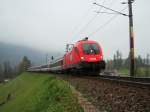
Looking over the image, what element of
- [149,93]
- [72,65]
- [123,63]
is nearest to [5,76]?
[123,63]

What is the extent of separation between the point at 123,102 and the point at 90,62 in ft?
53.2

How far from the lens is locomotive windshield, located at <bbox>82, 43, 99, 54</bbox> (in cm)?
2558

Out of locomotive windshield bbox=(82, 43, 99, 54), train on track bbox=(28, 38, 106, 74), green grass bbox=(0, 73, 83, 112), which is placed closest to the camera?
green grass bbox=(0, 73, 83, 112)

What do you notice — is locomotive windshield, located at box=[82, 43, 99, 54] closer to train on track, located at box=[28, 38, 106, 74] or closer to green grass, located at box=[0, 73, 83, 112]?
train on track, located at box=[28, 38, 106, 74]

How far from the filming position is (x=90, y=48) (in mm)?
25891

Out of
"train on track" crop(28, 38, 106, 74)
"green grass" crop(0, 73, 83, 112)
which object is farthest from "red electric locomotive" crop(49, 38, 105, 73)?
"green grass" crop(0, 73, 83, 112)

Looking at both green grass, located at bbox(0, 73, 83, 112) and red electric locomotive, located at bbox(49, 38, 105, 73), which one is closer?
green grass, located at bbox(0, 73, 83, 112)

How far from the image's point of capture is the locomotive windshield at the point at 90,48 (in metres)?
25.6

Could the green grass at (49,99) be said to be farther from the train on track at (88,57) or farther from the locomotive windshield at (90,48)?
the locomotive windshield at (90,48)

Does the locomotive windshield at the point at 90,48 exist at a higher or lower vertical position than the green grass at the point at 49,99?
higher

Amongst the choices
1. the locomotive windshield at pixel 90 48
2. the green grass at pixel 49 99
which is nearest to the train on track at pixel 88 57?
the locomotive windshield at pixel 90 48

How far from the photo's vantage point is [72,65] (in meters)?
28.0

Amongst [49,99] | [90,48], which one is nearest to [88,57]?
[90,48]

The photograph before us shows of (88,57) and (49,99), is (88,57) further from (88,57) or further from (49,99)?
(49,99)
